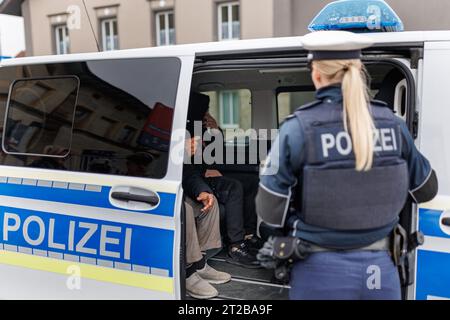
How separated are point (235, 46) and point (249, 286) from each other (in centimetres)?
140

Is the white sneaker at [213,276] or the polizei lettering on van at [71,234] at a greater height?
the polizei lettering on van at [71,234]

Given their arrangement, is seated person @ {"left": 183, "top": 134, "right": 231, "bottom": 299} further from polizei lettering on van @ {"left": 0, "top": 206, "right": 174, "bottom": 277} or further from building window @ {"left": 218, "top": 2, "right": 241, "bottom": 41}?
building window @ {"left": 218, "top": 2, "right": 241, "bottom": 41}

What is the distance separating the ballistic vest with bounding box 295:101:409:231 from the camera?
4.31 feet

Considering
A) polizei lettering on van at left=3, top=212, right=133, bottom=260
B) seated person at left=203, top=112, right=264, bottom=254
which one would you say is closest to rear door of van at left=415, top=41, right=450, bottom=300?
polizei lettering on van at left=3, top=212, right=133, bottom=260

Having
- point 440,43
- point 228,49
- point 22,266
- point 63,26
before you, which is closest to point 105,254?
point 22,266

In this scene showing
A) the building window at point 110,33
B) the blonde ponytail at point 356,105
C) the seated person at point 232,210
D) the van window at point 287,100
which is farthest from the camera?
the building window at point 110,33

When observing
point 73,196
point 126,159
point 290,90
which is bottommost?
point 73,196

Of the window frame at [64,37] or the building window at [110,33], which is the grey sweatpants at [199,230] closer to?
the building window at [110,33]

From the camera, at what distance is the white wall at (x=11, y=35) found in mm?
16188

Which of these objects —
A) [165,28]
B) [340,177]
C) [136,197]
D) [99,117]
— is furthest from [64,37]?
[340,177]

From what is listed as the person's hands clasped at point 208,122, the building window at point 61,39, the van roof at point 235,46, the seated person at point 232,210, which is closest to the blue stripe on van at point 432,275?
the van roof at point 235,46

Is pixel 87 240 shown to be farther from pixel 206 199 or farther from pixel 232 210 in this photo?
pixel 232 210

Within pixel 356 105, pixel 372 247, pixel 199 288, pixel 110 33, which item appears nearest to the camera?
pixel 356 105

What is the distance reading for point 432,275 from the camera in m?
1.64
